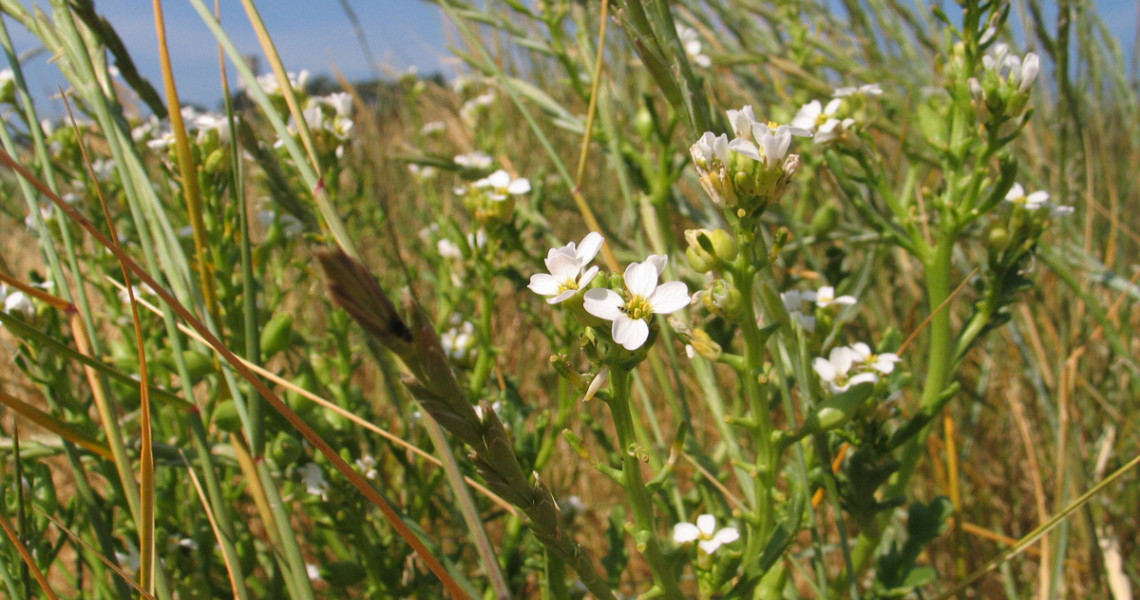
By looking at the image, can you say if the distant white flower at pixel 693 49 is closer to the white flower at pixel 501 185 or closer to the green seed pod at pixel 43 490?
the white flower at pixel 501 185

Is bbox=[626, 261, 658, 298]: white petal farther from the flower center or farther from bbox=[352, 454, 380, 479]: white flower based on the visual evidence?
bbox=[352, 454, 380, 479]: white flower

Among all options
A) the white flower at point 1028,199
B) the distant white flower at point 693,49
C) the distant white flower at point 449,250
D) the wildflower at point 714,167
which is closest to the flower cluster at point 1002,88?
the white flower at point 1028,199

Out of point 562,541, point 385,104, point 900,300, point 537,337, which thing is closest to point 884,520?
point 562,541

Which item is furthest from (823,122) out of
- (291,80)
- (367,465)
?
(291,80)

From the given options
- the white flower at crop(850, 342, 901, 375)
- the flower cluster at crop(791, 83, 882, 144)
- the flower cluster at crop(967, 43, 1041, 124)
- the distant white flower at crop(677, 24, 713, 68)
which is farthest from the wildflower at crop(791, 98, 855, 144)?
the distant white flower at crop(677, 24, 713, 68)

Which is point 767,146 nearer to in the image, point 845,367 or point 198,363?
point 845,367
